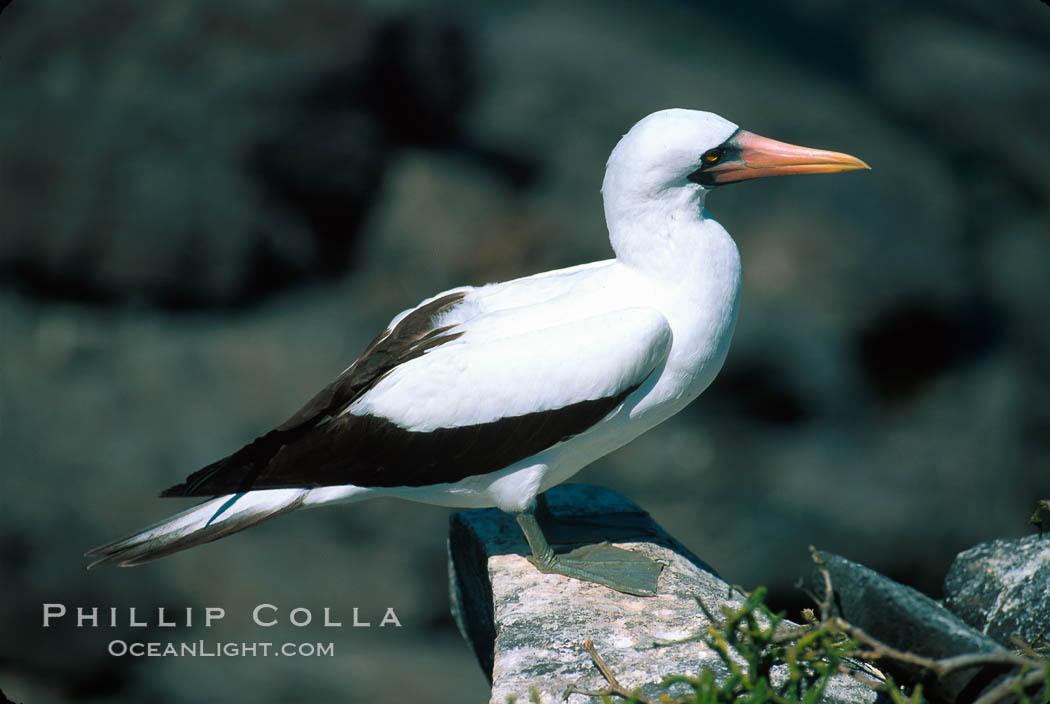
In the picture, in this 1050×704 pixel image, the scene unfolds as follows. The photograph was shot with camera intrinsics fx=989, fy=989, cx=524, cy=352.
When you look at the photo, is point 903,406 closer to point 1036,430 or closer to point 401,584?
point 1036,430

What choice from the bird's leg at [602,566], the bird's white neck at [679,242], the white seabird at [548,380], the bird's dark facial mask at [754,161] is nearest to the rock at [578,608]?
the bird's leg at [602,566]

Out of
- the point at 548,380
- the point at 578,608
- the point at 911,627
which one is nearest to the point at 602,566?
the point at 578,608

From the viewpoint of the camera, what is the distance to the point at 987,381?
23.4 feet

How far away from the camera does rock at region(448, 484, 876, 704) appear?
3021 mm

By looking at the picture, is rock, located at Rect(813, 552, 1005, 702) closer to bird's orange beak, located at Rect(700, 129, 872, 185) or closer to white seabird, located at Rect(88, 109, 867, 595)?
white seabird, located at Rect(88, 109, 867, 595)

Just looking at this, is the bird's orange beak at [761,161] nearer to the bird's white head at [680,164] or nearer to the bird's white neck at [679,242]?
the bird's white head at [680,164]

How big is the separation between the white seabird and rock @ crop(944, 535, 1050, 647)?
1129mm

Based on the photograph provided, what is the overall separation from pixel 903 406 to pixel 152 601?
5554mm

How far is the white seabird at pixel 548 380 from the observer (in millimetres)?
3361

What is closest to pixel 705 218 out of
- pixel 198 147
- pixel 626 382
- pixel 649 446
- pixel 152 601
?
pixel 626 382

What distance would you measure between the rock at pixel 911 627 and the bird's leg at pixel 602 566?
71 cm

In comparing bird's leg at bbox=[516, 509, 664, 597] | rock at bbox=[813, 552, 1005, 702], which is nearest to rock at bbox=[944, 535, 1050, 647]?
rock at bbox=[813, 552, 1005, 702]

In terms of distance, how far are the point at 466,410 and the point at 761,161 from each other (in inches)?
52.9

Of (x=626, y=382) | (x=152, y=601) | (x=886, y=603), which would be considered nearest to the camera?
(x=886, y=603)
